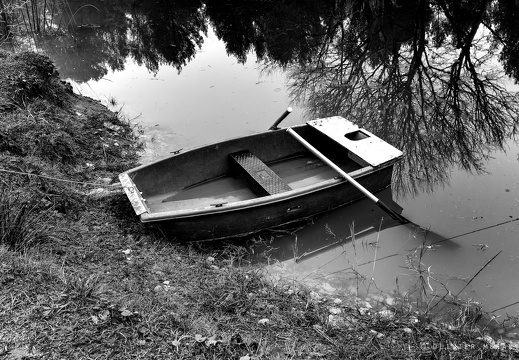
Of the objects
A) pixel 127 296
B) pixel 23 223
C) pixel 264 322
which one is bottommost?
pixel 264 322

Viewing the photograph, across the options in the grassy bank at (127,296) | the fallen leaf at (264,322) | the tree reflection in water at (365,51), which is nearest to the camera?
the grassy bank at (127,296)

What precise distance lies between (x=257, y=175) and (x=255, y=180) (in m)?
0.18

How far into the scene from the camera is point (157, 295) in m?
4.16

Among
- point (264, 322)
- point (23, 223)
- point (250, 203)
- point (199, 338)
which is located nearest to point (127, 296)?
point (199, 338)

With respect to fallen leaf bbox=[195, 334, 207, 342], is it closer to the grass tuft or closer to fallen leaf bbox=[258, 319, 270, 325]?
fallen leaf bbox=[258, 319, 270, 325]

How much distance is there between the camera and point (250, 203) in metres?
5.34

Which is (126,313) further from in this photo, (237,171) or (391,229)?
(391,229)

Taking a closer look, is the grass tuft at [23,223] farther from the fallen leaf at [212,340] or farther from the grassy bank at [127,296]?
the fallen leaf at [212,340]

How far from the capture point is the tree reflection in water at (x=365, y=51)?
8.16 meters

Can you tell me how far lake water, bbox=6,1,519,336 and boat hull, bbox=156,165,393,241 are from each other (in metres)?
0.22

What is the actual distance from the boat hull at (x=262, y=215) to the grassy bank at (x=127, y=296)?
21 centimetres

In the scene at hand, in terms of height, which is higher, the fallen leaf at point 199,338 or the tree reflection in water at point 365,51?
the tree reflection in water at point 365,51

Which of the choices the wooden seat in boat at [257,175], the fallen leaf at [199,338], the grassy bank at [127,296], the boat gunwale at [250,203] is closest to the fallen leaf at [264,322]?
the grassy bank at [127,296]

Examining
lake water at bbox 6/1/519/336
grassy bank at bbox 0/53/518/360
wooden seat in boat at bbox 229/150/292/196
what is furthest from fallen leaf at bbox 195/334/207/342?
wooden seat in boat at bbox 229/150/292/196
